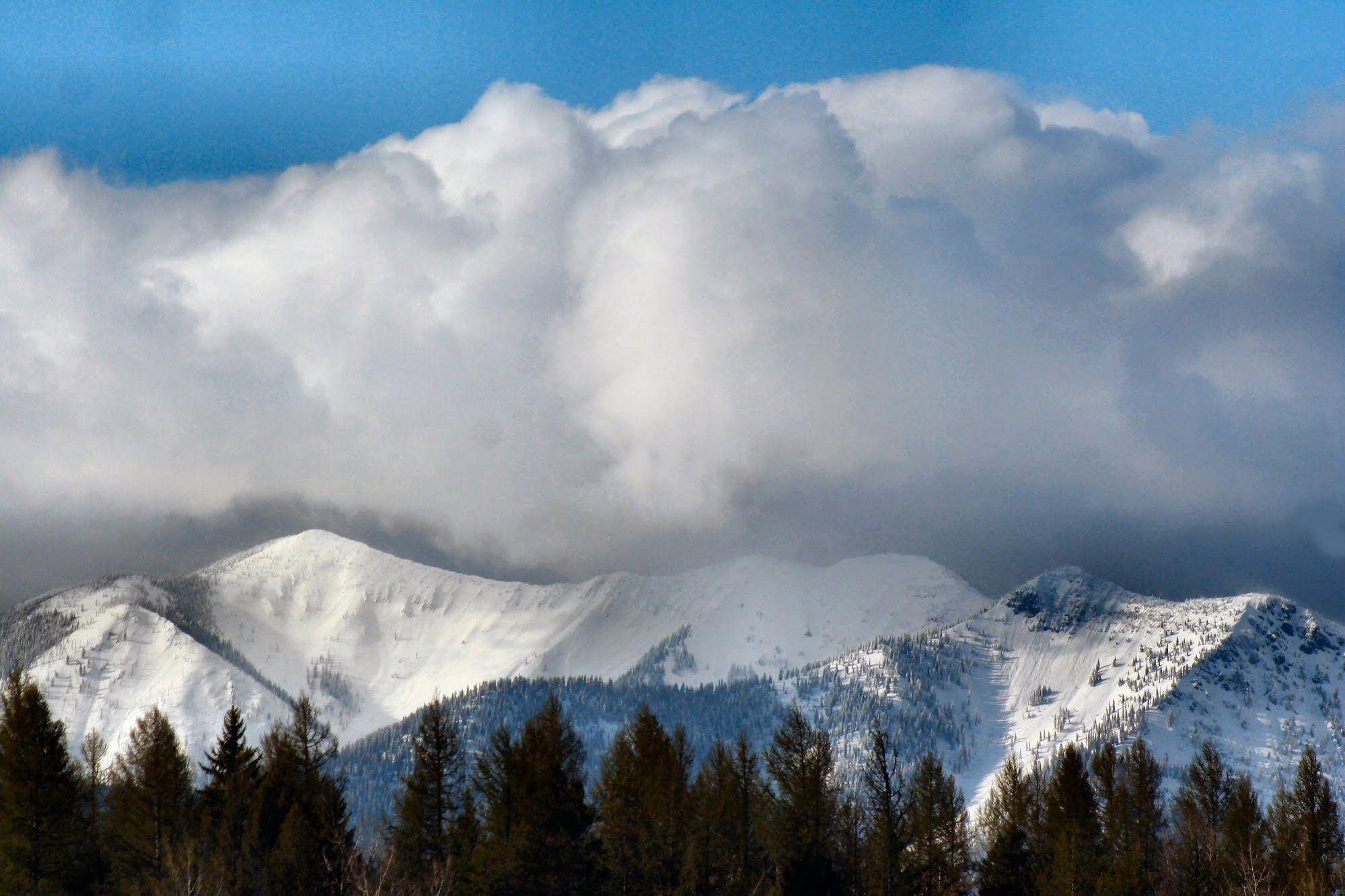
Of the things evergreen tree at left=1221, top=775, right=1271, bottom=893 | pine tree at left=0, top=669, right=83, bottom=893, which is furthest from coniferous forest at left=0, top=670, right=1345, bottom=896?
evergreen tree at left=1221, top=775, right=1271, bottom=893

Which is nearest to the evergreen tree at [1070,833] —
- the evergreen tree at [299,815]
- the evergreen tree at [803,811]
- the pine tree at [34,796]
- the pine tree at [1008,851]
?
the pine tree at [1008,851]

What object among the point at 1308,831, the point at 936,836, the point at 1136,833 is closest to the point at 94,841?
the point at 936,836

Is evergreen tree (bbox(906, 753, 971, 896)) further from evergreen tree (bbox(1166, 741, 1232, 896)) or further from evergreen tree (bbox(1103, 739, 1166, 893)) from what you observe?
evergreen tree (bbox(1166, 741, 1232, 896))

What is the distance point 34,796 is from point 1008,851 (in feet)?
172

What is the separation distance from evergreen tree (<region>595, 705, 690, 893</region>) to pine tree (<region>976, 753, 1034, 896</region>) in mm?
18939

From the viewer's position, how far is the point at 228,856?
2682 inches

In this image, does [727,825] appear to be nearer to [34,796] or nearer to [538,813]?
[538,813]

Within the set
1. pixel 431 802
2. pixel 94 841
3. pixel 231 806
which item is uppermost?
pixel 231 806

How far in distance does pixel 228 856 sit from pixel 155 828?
161 inches

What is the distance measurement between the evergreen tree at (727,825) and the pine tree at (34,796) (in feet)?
97.8

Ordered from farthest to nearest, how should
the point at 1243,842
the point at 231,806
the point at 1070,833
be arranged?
the point at 1243,842
the point at 1070,833
the point at 231,806

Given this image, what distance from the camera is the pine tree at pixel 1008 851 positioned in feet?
259

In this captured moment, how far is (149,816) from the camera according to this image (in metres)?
69.3

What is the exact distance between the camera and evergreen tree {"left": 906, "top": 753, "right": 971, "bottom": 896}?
230 ft
